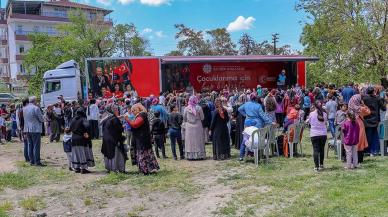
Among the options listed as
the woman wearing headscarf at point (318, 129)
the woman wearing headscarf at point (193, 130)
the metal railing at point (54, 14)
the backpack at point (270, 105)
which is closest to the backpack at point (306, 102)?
the backpack at point (270, 105)

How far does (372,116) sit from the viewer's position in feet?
39.0

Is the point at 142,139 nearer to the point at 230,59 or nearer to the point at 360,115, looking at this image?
the point at 360,115

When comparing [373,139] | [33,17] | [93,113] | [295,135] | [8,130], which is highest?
[33,17]

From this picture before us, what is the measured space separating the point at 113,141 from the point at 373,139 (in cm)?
651

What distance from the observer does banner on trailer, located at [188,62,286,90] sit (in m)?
27.8

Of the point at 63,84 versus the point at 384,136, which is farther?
the point at 63,84

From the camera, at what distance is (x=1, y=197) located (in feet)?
31.4

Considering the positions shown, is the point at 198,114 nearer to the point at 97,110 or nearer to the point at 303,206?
the point at 303,206

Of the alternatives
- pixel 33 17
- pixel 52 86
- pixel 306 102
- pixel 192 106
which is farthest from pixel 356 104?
pixel 33 17

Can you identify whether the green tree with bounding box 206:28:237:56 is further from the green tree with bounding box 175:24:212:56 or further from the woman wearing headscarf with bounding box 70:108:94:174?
the woman wearing headscarf with bounding box 70:108:94:174

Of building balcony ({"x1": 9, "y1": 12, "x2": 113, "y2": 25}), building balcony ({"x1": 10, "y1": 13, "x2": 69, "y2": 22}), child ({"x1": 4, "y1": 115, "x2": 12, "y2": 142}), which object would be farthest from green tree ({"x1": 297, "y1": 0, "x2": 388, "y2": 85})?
building balcony ({"x1": 10, "y1": 13, "x2": 69, "y2": 22})

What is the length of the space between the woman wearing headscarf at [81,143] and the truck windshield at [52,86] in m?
16.5

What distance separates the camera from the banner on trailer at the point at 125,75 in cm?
2583

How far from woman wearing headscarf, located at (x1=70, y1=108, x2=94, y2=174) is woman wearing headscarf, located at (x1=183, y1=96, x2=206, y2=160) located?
8.92ft
